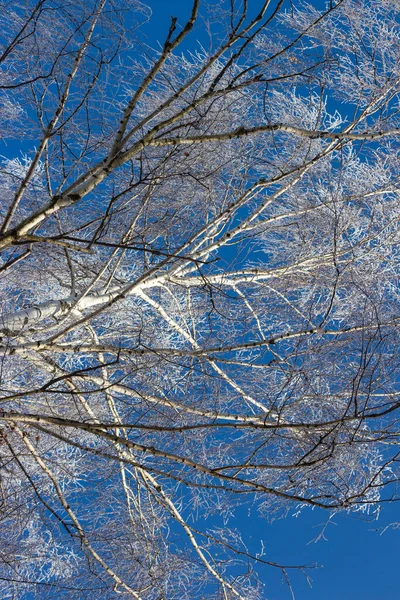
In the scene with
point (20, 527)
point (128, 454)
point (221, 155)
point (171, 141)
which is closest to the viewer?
point (171, 141)

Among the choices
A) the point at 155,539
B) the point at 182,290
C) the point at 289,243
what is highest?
the point at 289,243

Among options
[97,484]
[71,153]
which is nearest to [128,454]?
[97,484]

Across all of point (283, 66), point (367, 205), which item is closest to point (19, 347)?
point (283, 66)

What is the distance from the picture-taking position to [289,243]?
6.25 meters

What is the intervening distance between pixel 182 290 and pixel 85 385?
1.69 meters

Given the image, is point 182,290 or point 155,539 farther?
point 182,290

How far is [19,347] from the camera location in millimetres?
3453

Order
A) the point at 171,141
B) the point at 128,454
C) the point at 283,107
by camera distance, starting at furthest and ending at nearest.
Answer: the point at 283,107 < the point at 128,454 < the point at 171,141

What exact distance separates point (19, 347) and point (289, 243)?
355 centimetres

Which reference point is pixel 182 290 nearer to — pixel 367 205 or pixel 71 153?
pixel 367 205

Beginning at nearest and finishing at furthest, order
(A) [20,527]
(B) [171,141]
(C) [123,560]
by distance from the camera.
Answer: (B) [171,141] → (A) [20,527] → (C) [123,560]

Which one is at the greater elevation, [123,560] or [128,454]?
[128,454]

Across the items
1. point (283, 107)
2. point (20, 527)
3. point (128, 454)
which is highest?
point (283, 107)

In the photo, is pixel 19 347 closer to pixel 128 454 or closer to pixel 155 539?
pixel 128 454
